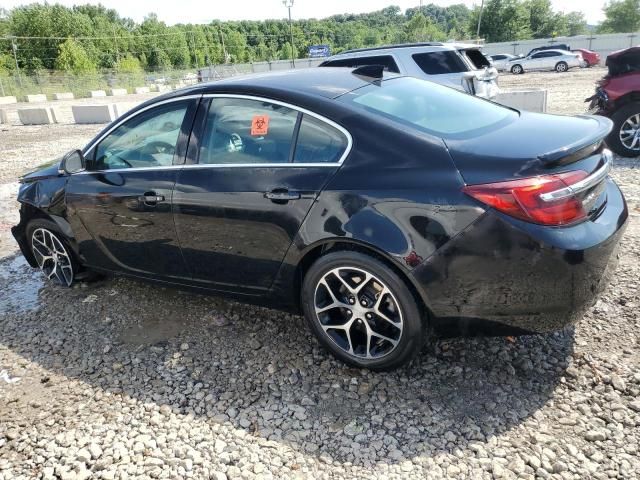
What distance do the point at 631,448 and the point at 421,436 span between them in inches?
36.6

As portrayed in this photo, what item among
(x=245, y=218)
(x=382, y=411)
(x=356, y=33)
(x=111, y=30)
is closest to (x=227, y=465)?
(x=382, y=411)

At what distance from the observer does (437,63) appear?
30.7 ft

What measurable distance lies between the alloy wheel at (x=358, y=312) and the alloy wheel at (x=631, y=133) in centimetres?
627

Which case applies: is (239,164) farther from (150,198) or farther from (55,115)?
(55,115)

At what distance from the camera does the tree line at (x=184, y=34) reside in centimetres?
7156

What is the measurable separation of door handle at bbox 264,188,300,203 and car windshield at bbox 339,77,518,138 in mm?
626

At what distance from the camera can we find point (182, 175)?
325 cm

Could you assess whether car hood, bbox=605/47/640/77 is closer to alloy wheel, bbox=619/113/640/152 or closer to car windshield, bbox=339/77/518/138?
alloy wheel, bbox=619/113/640/152

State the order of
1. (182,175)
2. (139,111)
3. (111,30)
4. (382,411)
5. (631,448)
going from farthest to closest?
(111,30)
(139,111)
(182,175)
(382,411)
(631,448)

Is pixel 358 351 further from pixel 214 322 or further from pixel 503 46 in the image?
pixel 503 46

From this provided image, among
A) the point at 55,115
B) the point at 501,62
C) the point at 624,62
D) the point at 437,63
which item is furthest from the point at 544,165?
the point at 501,62

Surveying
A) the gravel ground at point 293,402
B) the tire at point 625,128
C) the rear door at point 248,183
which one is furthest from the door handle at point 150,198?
the tire at point 625,128

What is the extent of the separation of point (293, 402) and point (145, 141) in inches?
82.5

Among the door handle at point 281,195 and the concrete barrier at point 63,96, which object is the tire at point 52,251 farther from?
the concrete barrier at point 63,96
